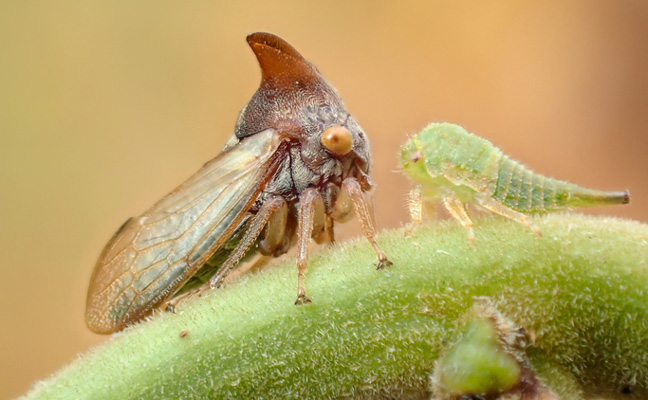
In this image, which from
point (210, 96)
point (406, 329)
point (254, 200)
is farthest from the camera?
point (210, 96)

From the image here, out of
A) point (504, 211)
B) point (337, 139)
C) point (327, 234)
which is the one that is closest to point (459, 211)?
point (504, 211)

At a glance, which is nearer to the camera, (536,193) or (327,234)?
(536,193)

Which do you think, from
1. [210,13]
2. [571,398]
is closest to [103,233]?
[210,13]

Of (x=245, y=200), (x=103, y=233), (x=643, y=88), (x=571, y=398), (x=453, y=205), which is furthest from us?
(x=103, y=233)

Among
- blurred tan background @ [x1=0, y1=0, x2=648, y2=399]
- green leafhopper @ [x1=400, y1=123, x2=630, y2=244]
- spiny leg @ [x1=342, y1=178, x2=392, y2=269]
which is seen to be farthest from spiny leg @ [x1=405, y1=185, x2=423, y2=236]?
blurred tan background @ [x1=0, y1=0, x2=648, y2=399]

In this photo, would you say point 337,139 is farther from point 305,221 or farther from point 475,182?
point 475,182

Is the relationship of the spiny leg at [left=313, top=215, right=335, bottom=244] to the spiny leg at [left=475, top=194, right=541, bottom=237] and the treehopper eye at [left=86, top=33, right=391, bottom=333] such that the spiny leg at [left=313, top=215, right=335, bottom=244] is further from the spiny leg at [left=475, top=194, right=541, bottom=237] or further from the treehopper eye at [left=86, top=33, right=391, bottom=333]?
the spiny leg at [left=475, top=194, right=541, bottom=237]

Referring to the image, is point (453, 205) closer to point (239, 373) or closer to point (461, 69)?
point (239, 373)

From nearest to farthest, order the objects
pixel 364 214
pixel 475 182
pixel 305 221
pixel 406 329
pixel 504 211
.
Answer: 1. pixel 406 329
2. pixel 504 211
3. pixel 475 182
4. pixel 364 214
5. pixel 305 221
